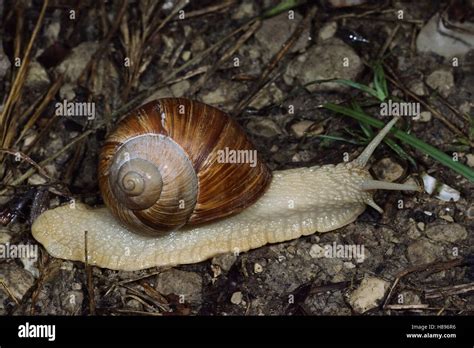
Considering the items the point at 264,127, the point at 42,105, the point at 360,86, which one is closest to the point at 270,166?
the point at 264,127

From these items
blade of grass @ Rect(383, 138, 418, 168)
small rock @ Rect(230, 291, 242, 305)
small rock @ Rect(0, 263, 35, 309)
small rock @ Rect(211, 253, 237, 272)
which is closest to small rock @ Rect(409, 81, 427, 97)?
blade of grass @ Rect(383, 138, 418, 168)

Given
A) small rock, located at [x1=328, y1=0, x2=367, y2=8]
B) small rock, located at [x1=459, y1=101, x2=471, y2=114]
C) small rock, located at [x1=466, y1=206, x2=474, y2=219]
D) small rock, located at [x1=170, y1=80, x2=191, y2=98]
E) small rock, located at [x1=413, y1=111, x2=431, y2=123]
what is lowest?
small rock, located at [x1=466, y1=206, x2=474, y2=219]

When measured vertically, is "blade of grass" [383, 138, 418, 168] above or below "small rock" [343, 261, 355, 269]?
above

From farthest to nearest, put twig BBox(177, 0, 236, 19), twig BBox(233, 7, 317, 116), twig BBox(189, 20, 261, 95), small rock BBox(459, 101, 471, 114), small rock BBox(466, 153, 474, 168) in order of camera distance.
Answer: twig BBox(177, 0, 236, 19) → twig BBox(189, 20, 261, 95) → twig BBox(233, 7, 317, 116) → small rock BBox(459, 101, 471, 114) → small rock BBox(466, 153, 474, 168)

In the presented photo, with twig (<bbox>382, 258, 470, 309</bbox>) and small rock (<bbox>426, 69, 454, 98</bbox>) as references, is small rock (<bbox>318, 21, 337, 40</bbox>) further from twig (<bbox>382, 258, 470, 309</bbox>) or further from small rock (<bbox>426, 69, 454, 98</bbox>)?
twig (<bbox>382, 258, 470, 309</bbox>)

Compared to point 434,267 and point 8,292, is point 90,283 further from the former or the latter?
point 434,267

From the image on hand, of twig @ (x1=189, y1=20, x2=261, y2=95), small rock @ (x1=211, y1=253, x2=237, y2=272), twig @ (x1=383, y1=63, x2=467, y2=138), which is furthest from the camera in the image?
twig @ (x1=189, y1=20, x2=261, y2=95)

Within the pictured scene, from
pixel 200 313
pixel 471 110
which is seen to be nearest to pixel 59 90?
pixel 200 313
